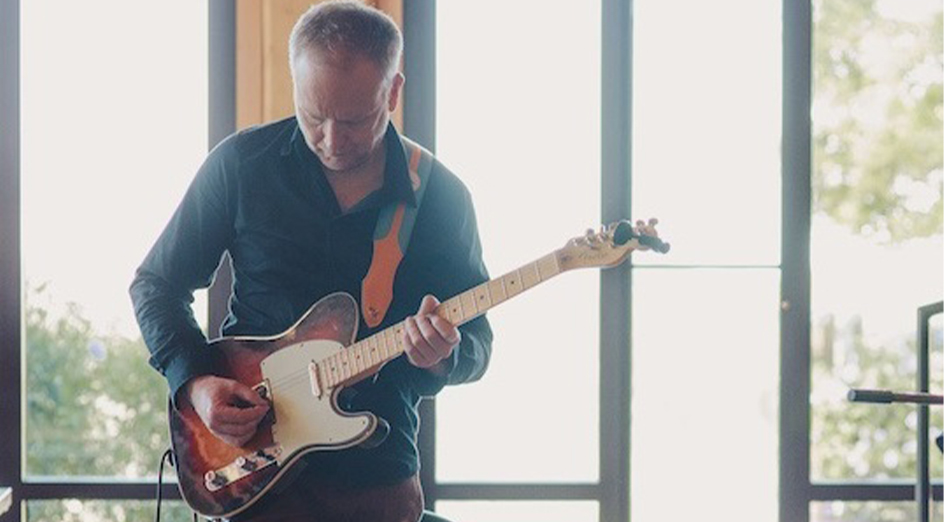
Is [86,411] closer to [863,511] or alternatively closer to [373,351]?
[373,351]

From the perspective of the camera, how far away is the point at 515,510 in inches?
131

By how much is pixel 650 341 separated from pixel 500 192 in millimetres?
552

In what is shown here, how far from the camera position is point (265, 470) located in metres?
2.00

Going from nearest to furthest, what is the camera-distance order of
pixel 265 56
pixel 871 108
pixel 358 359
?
pixel 358 359, pixel 265 56, pixel 871 108

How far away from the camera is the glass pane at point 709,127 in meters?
3.28

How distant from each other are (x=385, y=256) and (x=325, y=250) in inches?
3.8

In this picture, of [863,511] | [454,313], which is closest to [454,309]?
[454,313]

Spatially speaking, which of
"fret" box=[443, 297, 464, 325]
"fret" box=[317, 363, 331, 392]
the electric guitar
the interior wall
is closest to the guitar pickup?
the electric guitar

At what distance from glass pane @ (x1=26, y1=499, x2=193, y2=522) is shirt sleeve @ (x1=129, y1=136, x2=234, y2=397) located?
1.32 meters

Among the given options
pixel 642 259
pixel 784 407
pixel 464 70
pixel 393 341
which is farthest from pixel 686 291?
pixel 393 341

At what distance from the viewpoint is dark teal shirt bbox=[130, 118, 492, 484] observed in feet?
6.54

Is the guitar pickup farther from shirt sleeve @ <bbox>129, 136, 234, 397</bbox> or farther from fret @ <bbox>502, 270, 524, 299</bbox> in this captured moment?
fret @ <bbox>502, 270, 524, 299</bbox>

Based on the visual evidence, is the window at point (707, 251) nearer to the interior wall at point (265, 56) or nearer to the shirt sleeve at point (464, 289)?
the interior wall at point (265, 56)

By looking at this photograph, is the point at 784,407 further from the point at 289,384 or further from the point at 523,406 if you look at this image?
the point at 289,384
